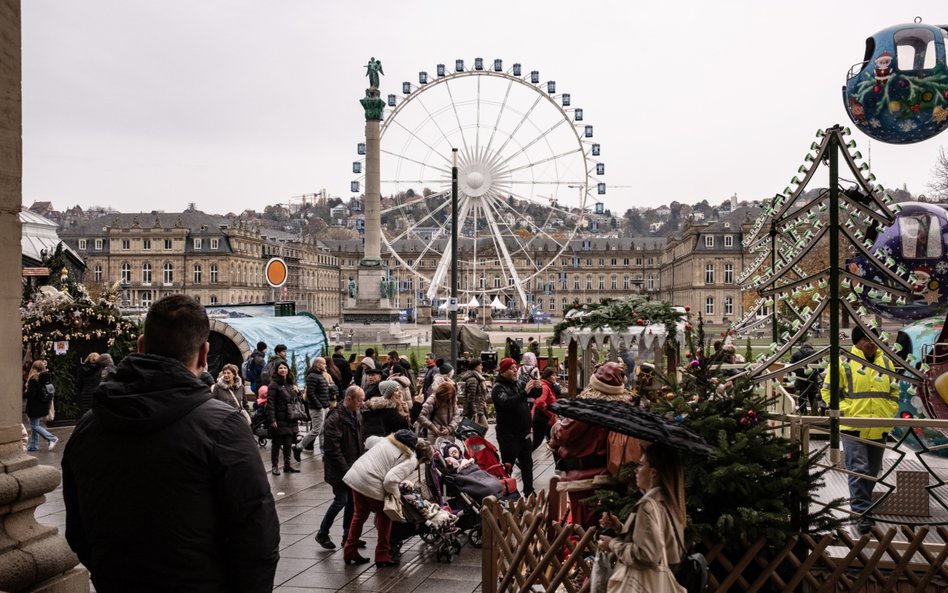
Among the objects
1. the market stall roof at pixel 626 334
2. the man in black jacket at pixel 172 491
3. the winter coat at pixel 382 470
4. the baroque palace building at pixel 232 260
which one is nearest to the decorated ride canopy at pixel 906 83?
the winter coat at pixel 382 470

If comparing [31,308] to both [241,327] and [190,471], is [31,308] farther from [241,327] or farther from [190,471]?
[190,471]

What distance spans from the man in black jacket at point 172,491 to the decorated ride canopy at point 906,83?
25.6 ft

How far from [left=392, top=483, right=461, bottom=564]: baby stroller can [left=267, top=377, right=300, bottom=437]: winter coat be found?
4980 millimetres

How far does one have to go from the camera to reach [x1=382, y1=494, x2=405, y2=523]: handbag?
8484 millimetres

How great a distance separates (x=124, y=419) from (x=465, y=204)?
4949 cm

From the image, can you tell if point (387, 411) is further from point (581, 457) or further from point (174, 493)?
point (174, 493)

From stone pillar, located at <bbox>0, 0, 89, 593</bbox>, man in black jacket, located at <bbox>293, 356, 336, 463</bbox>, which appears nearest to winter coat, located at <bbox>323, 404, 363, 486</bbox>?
stone pillar, located at <bbox>0, 0, 89, 593</bbox>

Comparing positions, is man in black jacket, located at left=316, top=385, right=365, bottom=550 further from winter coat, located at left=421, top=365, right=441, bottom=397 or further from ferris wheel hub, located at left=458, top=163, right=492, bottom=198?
ferris wheel hub, located at left=458, top=163, right=492, bottom=198

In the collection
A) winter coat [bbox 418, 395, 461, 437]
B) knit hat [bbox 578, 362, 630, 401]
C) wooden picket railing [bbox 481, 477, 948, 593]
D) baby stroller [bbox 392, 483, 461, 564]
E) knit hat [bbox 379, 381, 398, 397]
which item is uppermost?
knit hat [bbox 578, 362, 630, 401]

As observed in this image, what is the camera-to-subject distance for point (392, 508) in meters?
8.48

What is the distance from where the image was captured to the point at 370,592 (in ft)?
26.0

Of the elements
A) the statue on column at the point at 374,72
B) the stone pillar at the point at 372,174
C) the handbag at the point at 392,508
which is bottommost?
the handbag at the point at 392,508

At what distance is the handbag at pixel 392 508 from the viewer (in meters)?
8.48

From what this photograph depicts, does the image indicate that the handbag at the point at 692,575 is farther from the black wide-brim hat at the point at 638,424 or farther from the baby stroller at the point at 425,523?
the baby stroller at the point at 425,523
